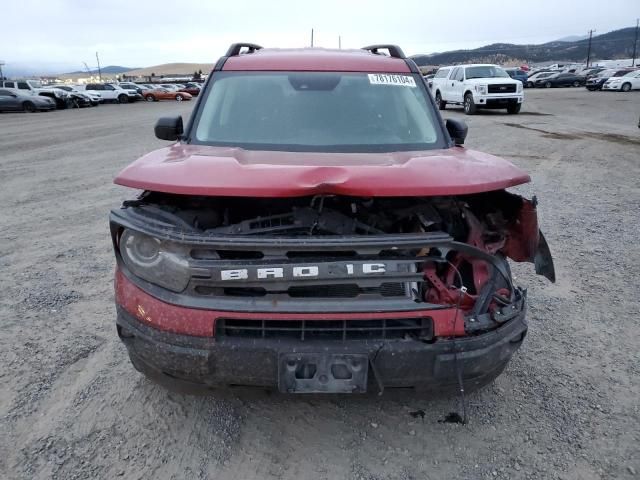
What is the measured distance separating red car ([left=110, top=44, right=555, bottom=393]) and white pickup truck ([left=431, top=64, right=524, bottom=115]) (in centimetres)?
1846

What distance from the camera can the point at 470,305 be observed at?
2.38 m

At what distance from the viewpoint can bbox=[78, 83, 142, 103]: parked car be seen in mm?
41062

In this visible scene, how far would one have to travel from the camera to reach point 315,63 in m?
3.76

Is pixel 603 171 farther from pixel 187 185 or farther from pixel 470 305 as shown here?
pixel 187 185

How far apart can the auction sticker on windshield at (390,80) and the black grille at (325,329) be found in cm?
212

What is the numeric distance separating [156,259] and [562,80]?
56.5 metres

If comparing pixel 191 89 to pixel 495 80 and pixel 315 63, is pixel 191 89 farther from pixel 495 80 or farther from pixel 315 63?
pixel 315 63

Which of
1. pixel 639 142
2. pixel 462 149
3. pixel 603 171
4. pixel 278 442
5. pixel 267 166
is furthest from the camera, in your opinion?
pixel 639 142

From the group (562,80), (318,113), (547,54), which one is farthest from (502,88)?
(547,54)

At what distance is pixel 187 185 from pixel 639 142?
13661 mm

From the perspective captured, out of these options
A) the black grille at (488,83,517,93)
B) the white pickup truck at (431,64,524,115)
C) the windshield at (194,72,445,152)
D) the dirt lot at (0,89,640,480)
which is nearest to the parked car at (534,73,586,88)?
the white pickup truck at (431,64,524,115)

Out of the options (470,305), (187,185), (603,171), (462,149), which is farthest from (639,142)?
(187,185)

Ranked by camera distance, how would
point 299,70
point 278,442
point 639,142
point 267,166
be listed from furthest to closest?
point 639,142, point 299,70, point 278,442, point 267,166

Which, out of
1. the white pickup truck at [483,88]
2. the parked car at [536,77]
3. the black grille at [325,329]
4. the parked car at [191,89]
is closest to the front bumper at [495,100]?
the white pickup truck at [483,88]
